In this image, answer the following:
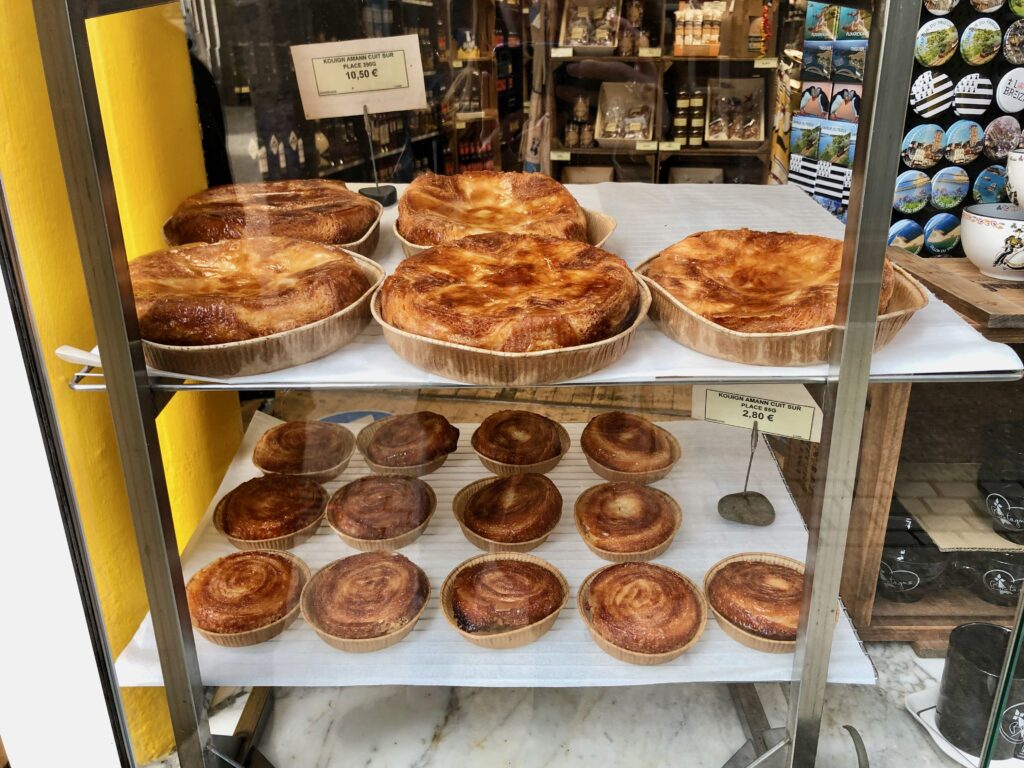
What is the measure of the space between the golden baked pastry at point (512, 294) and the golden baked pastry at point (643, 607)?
588 mm

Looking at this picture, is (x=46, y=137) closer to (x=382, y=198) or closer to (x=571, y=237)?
(x=382, y=198)

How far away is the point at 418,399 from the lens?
175 cm

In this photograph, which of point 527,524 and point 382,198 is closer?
point 382,198

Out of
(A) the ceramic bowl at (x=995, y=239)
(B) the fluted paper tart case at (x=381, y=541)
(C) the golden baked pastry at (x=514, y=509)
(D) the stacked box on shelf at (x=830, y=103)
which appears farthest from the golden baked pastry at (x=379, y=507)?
(A) the ceramic bowl at (x=995, y=239)

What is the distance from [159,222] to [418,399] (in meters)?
0.61

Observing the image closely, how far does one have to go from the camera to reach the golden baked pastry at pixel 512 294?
45.9 inches

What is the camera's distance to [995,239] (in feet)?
5.45

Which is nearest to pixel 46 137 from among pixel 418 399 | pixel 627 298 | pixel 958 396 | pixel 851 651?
pixel 418 399

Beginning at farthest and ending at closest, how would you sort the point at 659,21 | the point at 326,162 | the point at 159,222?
the point at 159,222 → the point at 326,162 → the point at 659,21

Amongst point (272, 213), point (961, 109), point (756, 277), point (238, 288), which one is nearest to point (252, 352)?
point (238, 288)

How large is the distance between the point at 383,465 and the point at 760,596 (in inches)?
33.9

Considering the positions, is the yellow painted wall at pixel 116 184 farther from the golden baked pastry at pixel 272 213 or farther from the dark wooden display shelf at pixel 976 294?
the dark wooden display shelf at pixel 976 294

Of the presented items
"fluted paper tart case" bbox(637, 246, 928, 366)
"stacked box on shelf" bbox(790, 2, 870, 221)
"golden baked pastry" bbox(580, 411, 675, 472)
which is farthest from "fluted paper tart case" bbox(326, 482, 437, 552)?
"stacked box on shelf" bbox(790, 2, 870, 221)

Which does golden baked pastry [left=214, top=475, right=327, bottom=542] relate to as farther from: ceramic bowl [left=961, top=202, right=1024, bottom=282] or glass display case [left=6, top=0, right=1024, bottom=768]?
ceramic bowl [left=961, top=202, right=1024, bottom=282]
